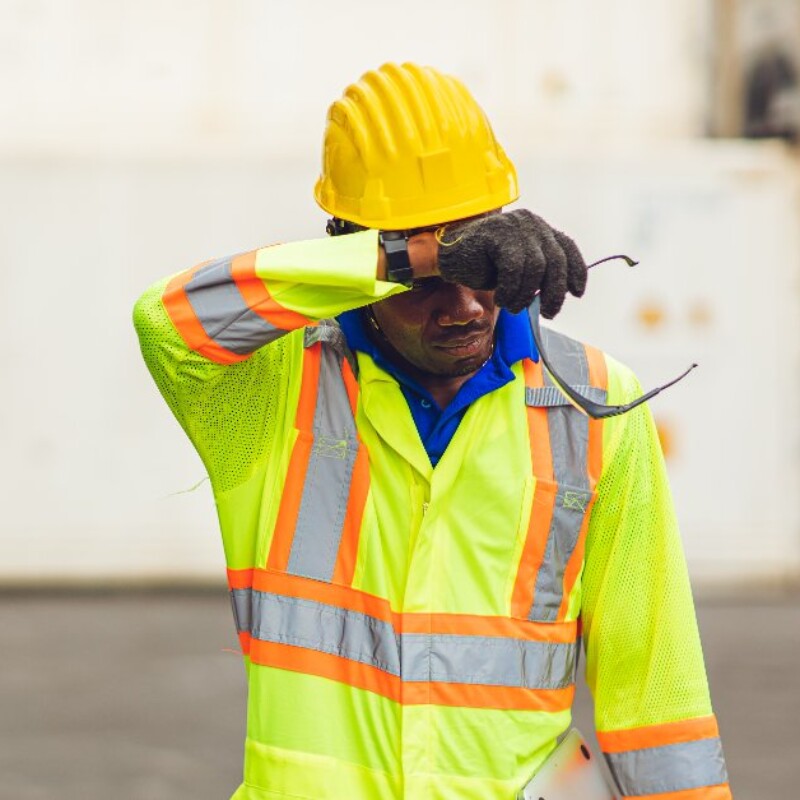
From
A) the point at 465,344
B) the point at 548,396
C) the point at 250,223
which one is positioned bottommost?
the point at 250,223

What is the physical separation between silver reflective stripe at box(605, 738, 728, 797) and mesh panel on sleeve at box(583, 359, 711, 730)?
0.16 feet

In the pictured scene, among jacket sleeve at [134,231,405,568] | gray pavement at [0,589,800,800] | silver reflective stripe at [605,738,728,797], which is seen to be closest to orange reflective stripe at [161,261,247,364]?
jacket sleeve at [134,231,405,568]

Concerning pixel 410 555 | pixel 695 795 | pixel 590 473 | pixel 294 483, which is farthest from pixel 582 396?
pixel 695 795

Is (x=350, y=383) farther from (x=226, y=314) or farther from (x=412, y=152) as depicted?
(x=412, y=152)

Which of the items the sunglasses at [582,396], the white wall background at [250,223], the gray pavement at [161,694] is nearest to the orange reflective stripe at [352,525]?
the sunglasses at [582,396]

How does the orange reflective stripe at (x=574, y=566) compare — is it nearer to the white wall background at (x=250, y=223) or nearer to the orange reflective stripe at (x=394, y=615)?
the orange reflective stripe at (x=394, y=615)

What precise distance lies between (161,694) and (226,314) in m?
5.05

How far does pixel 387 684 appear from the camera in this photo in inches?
107

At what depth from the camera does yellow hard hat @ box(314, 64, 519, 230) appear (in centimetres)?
284

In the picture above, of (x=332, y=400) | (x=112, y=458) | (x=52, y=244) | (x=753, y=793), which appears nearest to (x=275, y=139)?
(x=52, y=244)

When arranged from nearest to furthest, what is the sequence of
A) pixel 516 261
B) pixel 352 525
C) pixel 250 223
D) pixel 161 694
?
pixel 516 261, pixel 352 525, pixel 161 694, pixel 250 223

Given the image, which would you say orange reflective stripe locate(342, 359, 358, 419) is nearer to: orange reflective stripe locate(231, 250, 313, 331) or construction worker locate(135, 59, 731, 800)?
construction worker locate(135, 59, 731, 800)

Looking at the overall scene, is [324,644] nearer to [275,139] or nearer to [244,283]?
[244,283]

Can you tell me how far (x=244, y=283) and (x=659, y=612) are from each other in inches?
32.2
